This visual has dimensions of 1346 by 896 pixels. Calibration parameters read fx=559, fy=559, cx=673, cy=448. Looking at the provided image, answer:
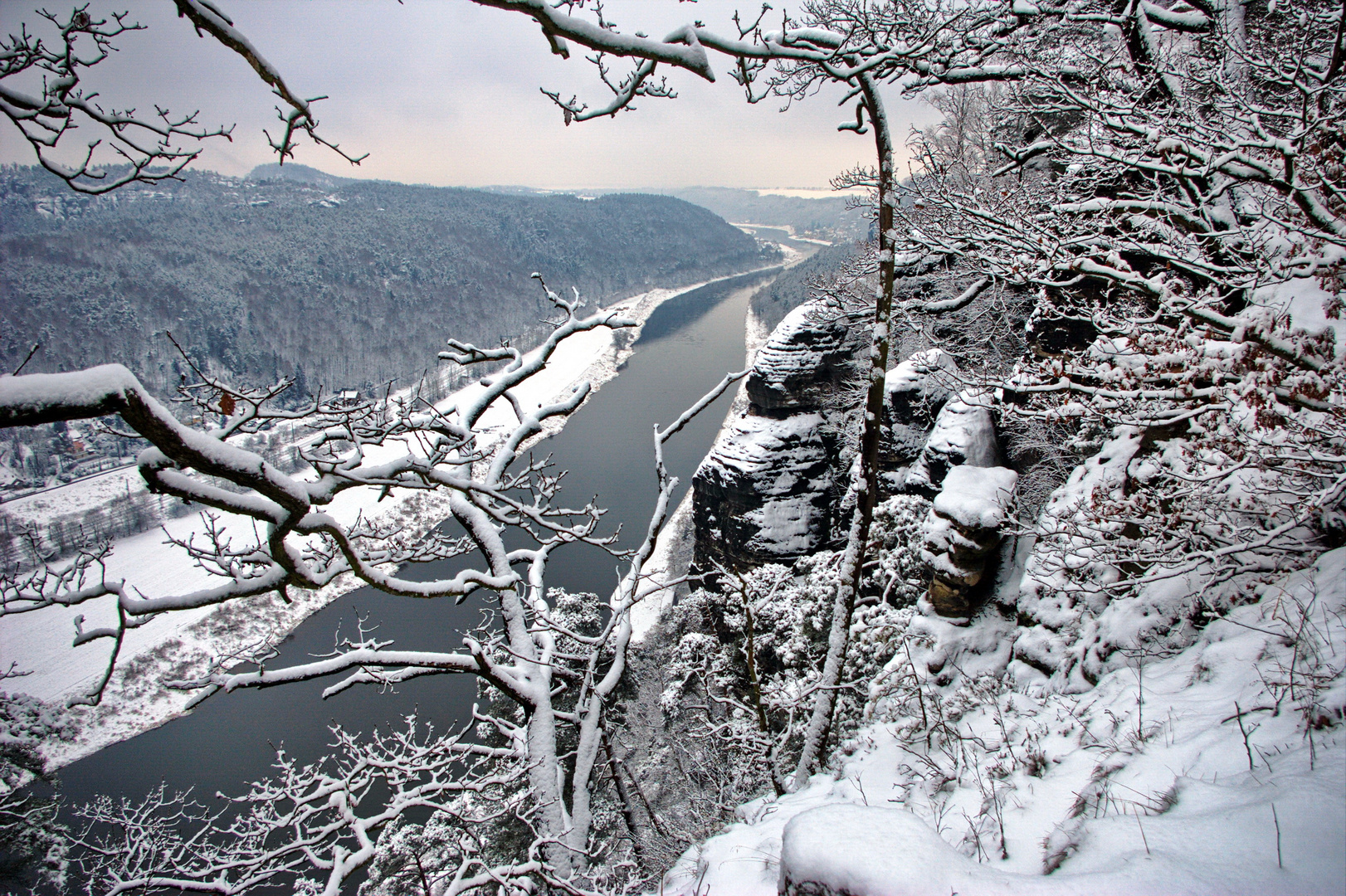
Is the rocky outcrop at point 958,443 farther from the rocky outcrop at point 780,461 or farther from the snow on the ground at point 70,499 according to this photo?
the snow on the ground at point 70,499

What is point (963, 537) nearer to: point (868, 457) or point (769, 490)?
point (868, 457)

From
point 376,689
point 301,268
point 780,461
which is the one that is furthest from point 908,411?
point 301,268

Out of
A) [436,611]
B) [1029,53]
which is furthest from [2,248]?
[1029,53]

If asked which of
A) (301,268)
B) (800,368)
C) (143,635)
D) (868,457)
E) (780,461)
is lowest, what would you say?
(143,635)

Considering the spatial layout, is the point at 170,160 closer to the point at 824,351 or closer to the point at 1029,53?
the point at 1029,53

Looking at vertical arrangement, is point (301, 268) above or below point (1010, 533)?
above

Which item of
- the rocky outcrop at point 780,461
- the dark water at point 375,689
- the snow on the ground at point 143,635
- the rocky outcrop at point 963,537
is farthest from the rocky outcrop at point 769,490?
the rocky outcrop at point 963,537

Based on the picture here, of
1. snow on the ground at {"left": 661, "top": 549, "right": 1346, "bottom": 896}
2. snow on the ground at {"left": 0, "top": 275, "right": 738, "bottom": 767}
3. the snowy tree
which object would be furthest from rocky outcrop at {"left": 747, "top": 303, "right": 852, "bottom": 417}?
snow on the ground at {"left": 661, "top": 549, "right": 1346, "bottom": 896}
